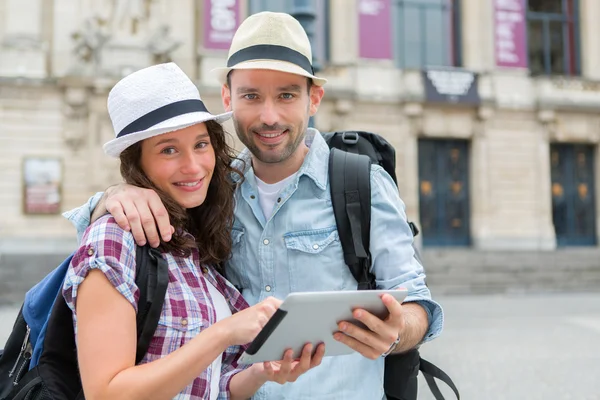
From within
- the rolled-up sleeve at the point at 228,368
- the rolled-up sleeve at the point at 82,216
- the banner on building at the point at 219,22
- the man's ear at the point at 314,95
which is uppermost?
the banner on building at the point at 219,22

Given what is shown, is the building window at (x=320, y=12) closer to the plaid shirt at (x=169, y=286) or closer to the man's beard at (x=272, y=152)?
the man's beard at (x=272, y=152)

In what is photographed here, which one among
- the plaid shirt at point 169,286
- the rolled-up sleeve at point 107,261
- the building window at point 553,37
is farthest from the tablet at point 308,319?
the building window at point 553,37

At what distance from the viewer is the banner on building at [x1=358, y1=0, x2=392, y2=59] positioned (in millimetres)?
17203

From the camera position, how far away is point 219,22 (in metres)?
16.0

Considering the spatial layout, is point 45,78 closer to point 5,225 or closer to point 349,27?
point 5,225

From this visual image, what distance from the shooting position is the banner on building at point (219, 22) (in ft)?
52.1

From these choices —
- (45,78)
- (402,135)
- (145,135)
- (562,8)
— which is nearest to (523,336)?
(145,135)

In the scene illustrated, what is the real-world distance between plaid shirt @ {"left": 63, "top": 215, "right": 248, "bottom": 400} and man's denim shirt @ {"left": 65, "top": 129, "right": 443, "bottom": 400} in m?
0.23

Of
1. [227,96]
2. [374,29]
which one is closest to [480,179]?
[374,29]

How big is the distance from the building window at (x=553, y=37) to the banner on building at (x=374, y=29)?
220 inches

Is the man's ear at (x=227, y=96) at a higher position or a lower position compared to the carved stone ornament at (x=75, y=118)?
lower

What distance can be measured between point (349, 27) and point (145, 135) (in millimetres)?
16389

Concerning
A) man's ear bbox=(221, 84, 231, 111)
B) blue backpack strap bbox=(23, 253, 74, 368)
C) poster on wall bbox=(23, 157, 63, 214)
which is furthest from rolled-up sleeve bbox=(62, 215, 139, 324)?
poster on wall bbox=(23, 157, 63, 214)

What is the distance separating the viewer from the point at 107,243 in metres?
1.67
